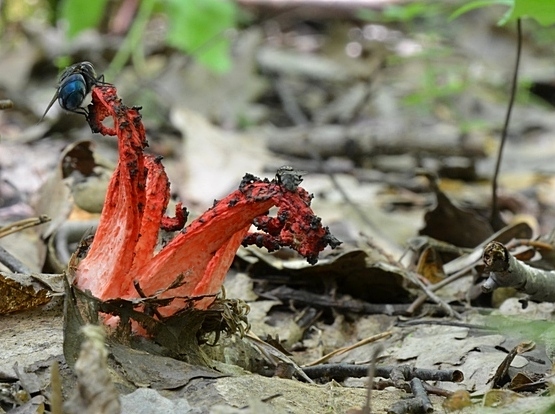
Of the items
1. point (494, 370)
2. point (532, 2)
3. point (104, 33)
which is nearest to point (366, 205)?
point (532, 2)

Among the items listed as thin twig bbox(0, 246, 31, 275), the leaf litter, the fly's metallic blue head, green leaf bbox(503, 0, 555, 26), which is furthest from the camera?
green leaf bbox(503, 0, 555, 26)

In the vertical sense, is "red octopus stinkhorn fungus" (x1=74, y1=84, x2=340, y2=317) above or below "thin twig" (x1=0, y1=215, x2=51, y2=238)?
above

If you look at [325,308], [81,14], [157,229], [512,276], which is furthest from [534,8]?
[81,14]

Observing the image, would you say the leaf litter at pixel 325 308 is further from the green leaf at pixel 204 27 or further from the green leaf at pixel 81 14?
the green leaf at pixel 204 27

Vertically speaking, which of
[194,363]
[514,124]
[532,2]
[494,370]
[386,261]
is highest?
[532,2]

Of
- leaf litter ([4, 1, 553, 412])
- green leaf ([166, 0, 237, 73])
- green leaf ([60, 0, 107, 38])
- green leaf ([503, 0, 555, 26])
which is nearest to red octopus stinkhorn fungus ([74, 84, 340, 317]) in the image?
leaf litter ([4, 1, 553, 412])

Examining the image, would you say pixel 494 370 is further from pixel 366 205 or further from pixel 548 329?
pixel 366 205

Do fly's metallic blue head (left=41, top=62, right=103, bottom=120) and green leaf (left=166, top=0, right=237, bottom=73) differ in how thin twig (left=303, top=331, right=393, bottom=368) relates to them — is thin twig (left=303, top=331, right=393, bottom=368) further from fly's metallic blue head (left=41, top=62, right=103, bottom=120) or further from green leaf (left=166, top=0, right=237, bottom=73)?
green leaf (left=166, top=0, right=237, bottom=73)
